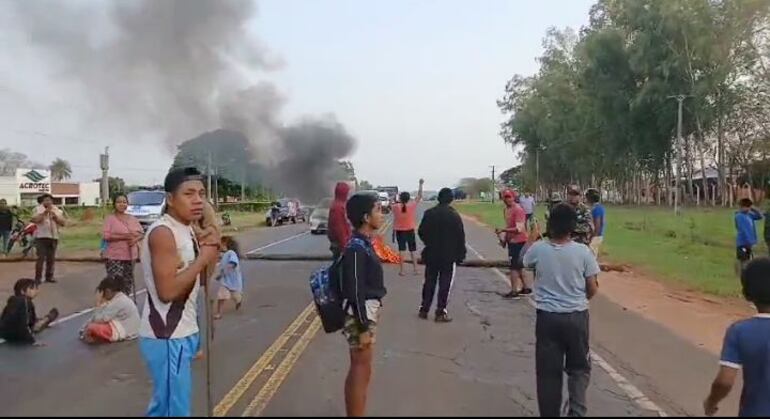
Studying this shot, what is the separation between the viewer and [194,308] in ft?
12.7

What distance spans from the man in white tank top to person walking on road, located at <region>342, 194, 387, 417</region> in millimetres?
1189

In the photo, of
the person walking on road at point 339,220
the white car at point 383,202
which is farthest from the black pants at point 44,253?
the person walking on road at point 339,220

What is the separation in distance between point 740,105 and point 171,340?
183 feet

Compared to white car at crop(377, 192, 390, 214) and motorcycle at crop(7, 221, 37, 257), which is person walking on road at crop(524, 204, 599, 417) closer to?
white car at crop(377, 192, 390, 214)

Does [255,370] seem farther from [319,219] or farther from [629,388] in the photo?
[319,219]

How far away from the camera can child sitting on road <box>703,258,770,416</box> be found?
3.68 metres

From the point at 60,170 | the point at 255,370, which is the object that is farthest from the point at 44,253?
the point at 60,170

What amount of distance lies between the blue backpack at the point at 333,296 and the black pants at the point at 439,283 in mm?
5361

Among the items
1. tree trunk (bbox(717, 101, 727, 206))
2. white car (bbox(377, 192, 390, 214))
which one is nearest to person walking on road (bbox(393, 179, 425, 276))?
white car (bbox(377, 192, 390, 214))

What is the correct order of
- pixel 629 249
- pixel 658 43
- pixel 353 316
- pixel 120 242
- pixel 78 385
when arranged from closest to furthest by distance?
pixel 353 316
pixel 78 385
pixel 120 242
pixel 629 249
pixel 658 43

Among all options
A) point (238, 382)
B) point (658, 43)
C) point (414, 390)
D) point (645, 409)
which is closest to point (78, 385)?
point (238, 382)

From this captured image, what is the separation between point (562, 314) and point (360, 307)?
125cm

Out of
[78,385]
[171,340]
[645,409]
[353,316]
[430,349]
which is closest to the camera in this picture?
[171,340]

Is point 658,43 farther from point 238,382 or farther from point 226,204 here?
point 238,382
